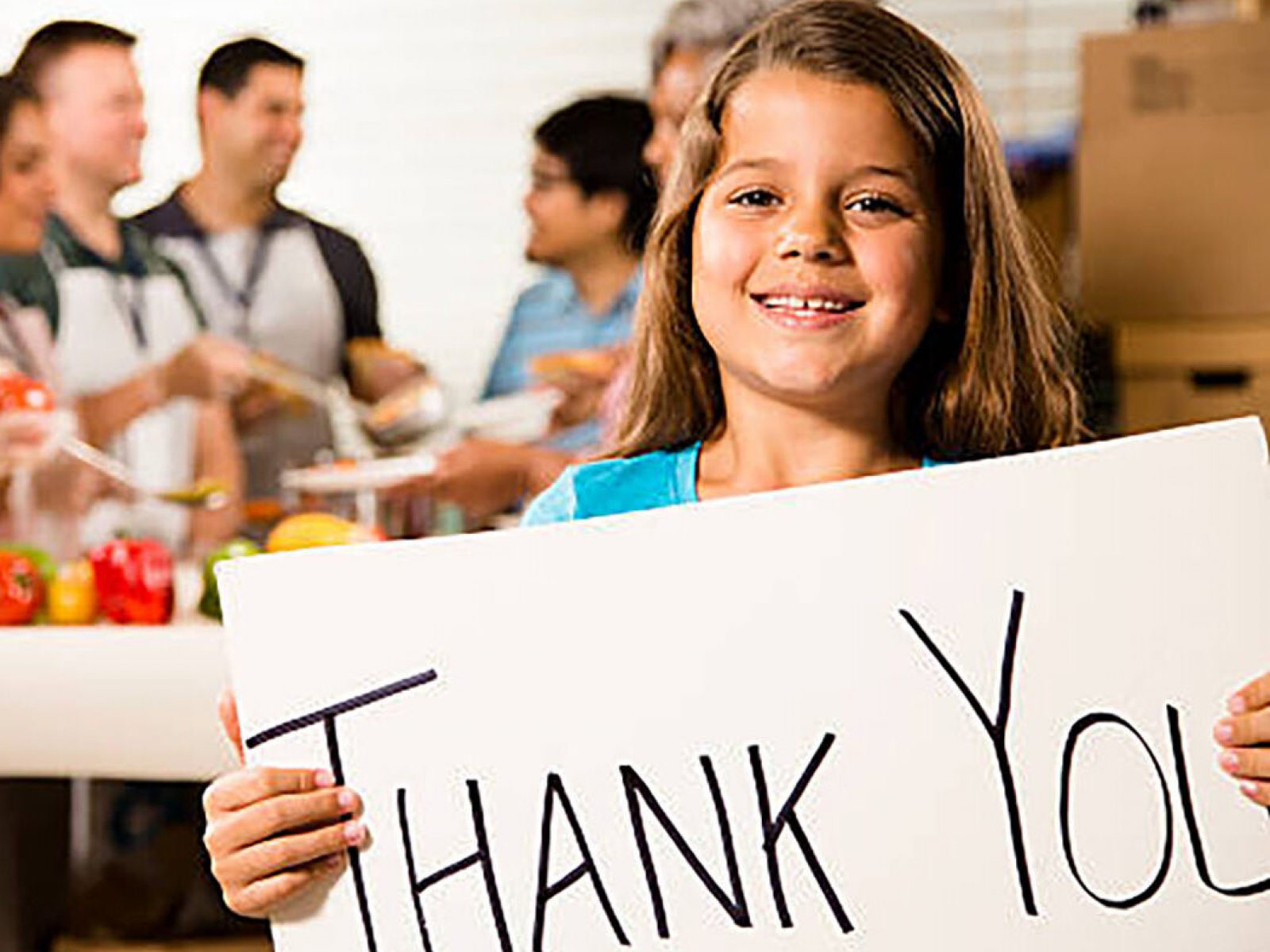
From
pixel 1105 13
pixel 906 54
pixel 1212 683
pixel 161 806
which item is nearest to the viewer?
pixel 1212 683

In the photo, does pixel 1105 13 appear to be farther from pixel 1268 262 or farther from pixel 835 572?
pixel 835 572

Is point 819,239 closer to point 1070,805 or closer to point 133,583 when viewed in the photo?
point 1070,805

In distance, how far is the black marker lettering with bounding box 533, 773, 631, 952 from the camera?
968mm

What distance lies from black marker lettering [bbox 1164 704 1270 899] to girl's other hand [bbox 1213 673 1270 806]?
2 cm

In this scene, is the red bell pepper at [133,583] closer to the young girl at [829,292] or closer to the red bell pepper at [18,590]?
the red bell pepper at [18,590]

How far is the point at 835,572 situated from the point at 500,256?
80.4 inches

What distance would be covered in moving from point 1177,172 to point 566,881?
6.08 feet

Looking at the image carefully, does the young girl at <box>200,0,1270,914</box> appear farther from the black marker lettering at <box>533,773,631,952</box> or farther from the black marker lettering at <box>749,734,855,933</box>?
the black marker lettering at <box>749,734,855,933</box>

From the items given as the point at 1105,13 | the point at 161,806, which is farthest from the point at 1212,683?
the point at 161,806

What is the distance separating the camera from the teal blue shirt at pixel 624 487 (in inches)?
48.6

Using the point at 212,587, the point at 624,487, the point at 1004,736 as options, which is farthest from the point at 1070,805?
the point at 212,587

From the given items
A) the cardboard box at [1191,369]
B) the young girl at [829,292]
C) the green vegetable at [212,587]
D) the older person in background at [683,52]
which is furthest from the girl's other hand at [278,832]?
the older person in background at [683,52]

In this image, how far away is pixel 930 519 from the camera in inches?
38.2

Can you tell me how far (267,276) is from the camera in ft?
9.71
